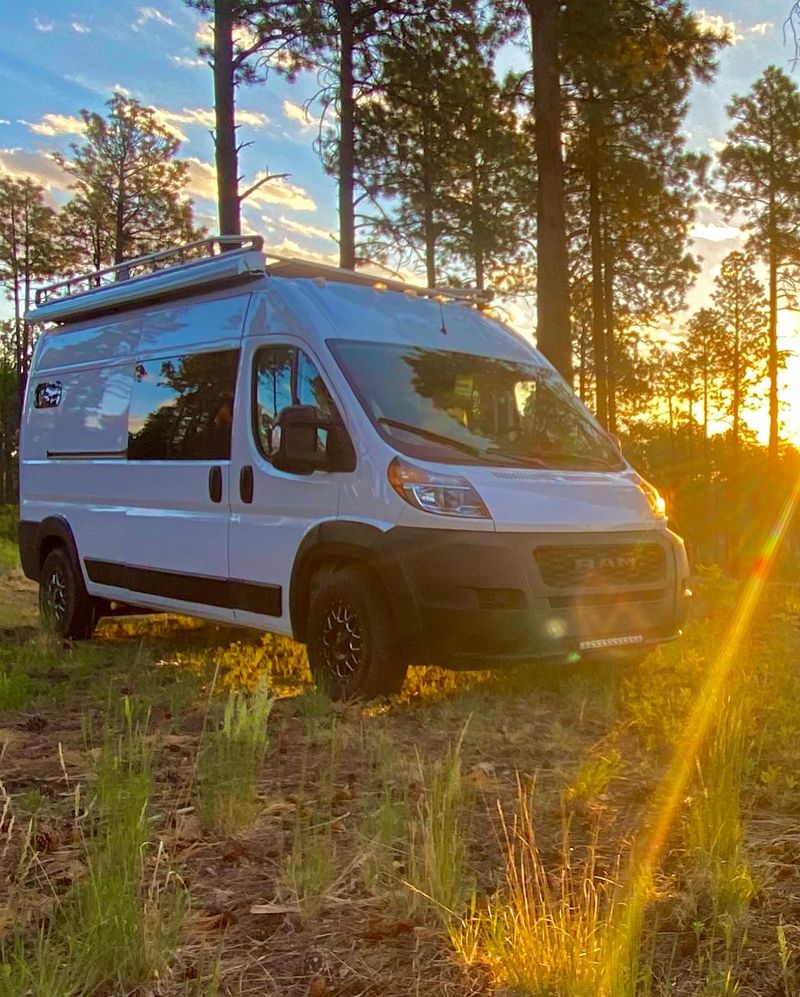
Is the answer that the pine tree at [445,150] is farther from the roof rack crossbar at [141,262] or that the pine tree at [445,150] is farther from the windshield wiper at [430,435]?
the windshield wiper at [430,435]

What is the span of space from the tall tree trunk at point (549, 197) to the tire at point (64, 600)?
6.21 meters

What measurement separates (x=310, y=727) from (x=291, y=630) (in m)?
1.26

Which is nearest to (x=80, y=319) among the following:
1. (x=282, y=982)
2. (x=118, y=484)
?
(x=118, y=484)

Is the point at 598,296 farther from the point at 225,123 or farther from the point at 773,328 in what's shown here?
the point at 773,328

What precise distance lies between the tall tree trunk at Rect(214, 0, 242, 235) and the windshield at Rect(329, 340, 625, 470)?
9374 millimetres

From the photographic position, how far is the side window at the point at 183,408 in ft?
21.5

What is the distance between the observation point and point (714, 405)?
42.0 meters

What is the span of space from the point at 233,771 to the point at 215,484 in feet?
10.2

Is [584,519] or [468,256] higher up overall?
[468,256]

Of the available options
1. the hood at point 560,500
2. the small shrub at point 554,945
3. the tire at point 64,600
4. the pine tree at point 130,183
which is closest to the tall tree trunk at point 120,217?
the pine tree at point 130,183

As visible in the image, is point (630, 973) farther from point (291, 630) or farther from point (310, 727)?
point (291, 630)

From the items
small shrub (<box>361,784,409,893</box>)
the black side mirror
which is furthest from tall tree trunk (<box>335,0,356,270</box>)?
small shrub (<box>361,784,409,893</box>)

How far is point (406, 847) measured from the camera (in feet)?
10.00

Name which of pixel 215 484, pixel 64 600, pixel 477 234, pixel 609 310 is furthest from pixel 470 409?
pixel 477 234
